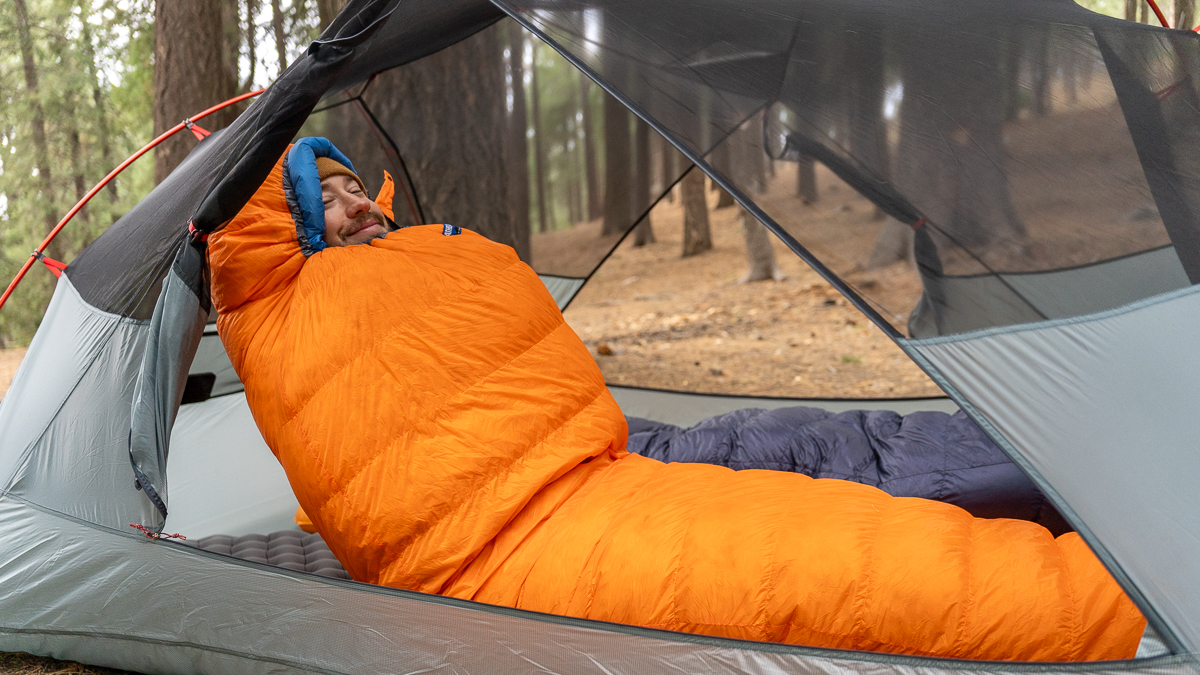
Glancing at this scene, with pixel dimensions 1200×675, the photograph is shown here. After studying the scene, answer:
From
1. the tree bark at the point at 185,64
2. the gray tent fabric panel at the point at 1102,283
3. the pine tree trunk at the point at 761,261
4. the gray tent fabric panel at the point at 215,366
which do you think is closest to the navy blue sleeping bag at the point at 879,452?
the gray tent fabric panel at the point at 1102,283

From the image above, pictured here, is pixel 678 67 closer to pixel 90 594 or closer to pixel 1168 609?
pixel 1168 609

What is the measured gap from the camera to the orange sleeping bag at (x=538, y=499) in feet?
3.97

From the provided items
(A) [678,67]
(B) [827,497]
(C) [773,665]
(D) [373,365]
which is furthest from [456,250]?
(C) [773,665]

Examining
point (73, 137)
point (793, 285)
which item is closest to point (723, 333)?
point (793, 285)

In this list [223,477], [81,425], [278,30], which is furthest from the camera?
[278,30]

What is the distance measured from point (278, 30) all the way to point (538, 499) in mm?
3446

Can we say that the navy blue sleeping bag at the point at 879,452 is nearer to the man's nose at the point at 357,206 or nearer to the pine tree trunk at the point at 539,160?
the man's nose at the point at 357,206

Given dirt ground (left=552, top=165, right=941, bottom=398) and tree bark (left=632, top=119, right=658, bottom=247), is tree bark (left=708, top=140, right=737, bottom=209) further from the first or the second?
dirt ground (left=552, top=165, right=941, bottom=398)

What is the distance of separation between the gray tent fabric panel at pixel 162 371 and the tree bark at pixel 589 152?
1837mm

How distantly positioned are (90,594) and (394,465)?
75 cm

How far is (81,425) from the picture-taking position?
1723 millimetres

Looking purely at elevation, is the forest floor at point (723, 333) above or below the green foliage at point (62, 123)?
below

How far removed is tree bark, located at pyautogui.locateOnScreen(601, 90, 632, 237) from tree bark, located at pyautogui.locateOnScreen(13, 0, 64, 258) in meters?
4.13

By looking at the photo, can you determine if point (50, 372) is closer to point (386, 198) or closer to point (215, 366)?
point (215, 366)
